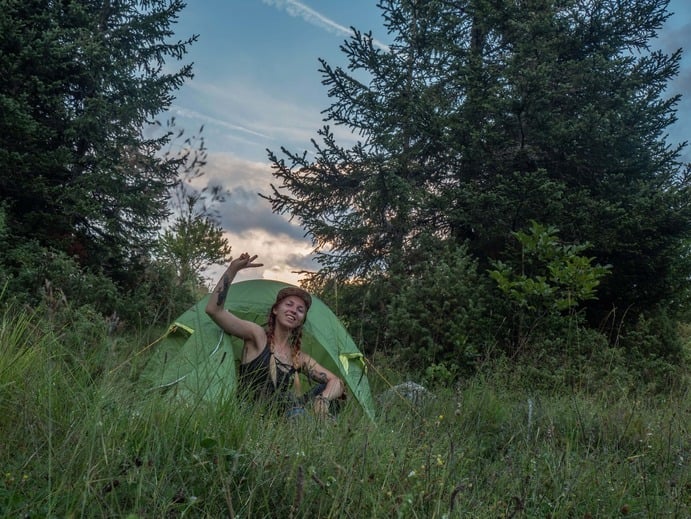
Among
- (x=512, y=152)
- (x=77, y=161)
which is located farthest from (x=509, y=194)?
(x=77, y=161)

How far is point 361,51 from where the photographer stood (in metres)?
9.92

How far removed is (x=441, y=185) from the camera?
32.4ft

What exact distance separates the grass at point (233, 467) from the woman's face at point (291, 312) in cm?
183

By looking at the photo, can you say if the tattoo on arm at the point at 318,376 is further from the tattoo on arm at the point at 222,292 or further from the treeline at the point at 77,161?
the treeline at the point at 77,161

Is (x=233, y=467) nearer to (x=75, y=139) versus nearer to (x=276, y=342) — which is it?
(x=276, y=342)

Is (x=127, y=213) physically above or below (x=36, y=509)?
above

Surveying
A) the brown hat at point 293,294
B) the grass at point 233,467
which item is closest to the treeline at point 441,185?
the brown hat at point 293,294

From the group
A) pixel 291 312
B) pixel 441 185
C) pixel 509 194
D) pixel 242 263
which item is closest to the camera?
pixel 242 263

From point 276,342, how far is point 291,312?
322mm

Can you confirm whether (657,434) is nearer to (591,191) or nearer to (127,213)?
(591,191)

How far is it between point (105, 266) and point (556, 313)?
24.3ft

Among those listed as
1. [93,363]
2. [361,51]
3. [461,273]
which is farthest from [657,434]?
[361,51]

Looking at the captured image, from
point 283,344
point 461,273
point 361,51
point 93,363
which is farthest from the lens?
point 361,51

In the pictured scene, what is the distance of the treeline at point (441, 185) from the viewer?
7184mm
